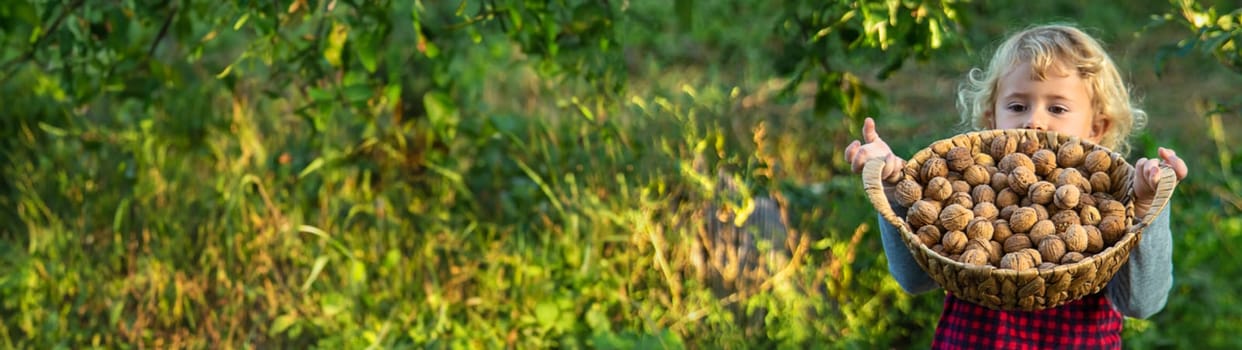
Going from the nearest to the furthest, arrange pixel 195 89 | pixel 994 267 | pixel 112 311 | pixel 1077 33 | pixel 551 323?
pixel 994 267 < pixel 1077 33 < pixel 551 323 < pixel 112 311 < pixel 195 89

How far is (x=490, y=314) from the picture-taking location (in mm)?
3295

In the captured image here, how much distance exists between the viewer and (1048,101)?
80.7 inches

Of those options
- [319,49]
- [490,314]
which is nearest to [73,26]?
[319,49]

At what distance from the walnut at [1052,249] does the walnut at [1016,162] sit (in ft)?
0.43

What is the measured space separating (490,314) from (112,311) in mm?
874

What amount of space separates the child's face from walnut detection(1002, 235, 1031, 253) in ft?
0.72

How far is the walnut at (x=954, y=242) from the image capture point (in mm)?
1874

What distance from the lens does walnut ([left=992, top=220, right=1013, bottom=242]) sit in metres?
1.90

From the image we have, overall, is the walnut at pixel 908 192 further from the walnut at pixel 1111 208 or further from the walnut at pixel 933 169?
the walnut at pixel 1111 208

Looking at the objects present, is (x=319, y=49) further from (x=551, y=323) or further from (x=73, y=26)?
(x=551, y=323)

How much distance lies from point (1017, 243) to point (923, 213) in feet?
0.42

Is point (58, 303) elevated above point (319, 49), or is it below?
below

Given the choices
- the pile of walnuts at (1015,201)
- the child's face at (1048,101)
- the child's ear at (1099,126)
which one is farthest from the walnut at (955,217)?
the child's ear at (1099,126)

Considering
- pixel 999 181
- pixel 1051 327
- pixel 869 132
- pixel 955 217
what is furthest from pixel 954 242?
pixel 1051 327
